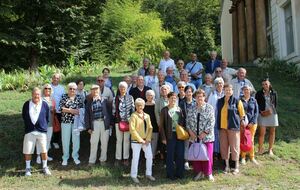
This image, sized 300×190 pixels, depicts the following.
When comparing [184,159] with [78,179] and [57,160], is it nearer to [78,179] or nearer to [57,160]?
[78,179]

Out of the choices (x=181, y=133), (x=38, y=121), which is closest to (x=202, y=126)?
(x=181, y=133)

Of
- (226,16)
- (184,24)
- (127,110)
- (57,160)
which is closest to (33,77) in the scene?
(57,160)

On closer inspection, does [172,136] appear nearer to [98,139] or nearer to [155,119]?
[155,119]

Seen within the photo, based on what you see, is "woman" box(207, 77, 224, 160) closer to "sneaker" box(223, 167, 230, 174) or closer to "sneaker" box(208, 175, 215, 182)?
"sneaker" box(223, 167, 230, 174)

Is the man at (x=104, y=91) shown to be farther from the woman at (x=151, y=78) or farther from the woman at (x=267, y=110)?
the woman at (x=267, y=110)

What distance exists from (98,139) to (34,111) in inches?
56.8

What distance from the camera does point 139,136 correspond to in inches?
362

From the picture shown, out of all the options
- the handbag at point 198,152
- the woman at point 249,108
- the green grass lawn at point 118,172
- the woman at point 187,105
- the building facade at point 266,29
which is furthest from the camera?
the building facade at point 266,29

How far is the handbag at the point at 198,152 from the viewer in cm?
905

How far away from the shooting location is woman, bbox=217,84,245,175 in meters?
9.37

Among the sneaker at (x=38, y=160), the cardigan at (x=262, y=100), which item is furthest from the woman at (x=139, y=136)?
the cardigan at (x=262, y=100)

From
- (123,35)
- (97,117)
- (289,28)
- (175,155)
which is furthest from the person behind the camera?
(123,35)

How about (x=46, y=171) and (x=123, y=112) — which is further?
(x=123, y=112)

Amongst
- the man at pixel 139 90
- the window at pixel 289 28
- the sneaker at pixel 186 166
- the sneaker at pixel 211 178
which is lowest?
the sneaker at pixel 211 178
